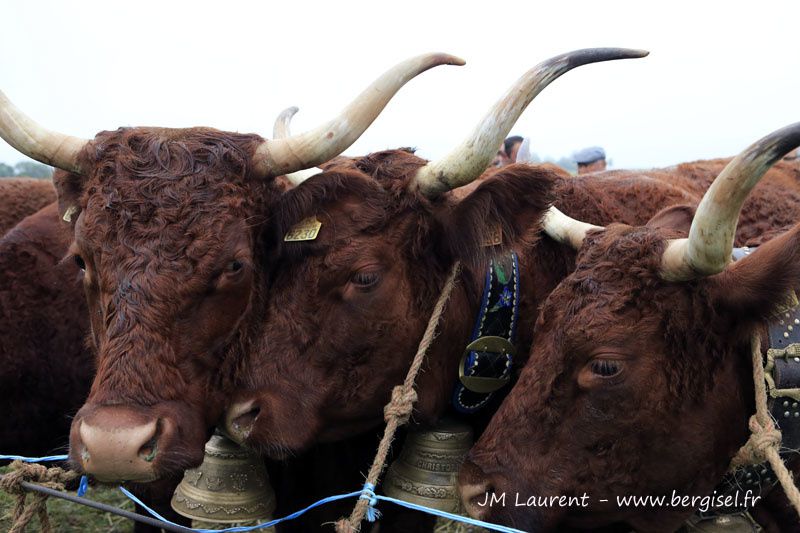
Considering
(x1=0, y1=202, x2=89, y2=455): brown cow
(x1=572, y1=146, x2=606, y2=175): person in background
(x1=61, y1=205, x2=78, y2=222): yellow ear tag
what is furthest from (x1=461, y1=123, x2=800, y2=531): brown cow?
(x1=572, y1=146, x2=606, y2=175): person in background

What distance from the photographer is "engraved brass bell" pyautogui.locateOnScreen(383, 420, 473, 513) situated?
2.78 metres

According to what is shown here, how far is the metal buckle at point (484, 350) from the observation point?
2.80 m

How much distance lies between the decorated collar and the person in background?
627 centimetres

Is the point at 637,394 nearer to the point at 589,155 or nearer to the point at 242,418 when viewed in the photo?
the point at 242,418

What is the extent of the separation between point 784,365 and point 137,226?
2.06 m

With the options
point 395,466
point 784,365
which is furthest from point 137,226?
point 784,365

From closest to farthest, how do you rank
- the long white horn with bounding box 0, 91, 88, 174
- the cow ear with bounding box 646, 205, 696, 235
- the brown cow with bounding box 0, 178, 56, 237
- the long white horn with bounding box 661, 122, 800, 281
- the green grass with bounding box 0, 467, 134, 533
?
the long white horn with bounding box 661, 122, 800, 281
the long white horn with bounding box 0, 91, 88, 174
the cow ear with bounding box 646, 205, 696, 235
the brown cow with bounding box 0, 178, 56, 237
the green grass with bounding box 0, 467, 134, 533

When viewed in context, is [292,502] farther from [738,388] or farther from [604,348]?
[738,388]

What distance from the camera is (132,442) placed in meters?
2.11

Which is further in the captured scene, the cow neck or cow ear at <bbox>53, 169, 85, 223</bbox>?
cow ear at <bbox>53, 169, 85, 223</bbox>

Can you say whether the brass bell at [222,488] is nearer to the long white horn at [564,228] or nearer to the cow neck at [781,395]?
the long white horn at [564,228]

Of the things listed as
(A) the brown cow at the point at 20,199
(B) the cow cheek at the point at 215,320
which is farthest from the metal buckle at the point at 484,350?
(A) the brown cow at the point at 20,199

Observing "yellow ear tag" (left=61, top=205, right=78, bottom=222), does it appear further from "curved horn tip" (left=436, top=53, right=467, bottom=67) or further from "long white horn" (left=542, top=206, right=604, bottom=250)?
"long white horn" (left=542, top=206, right=604, bottom=250)

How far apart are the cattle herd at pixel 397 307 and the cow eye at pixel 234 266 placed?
0.04 feet
